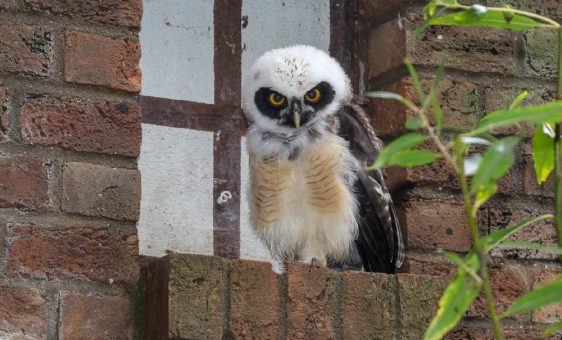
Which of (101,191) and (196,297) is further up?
(101,191)

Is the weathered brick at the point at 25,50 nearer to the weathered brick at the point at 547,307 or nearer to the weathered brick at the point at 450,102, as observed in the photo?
the weathered brick at the point at 450,102

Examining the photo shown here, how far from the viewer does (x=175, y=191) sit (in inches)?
94.6

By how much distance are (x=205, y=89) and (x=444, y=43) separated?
1.83 ft

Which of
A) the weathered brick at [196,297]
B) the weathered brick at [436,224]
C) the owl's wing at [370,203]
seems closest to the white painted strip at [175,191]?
the owl's wing at [370,203]

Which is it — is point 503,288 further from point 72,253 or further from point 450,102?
point 72,253

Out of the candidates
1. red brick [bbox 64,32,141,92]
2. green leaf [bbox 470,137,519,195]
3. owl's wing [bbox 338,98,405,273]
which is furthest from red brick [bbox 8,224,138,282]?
green leaf [bbox 470,137,519,195]

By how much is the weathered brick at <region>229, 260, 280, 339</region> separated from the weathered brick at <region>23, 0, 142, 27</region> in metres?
0.53

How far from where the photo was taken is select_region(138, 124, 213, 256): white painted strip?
237 cm

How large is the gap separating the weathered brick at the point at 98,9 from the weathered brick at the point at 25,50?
0.05 metres

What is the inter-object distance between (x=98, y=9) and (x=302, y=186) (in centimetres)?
70

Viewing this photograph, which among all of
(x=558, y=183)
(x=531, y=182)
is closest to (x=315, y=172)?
(x=531, y=182)

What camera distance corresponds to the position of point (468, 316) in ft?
7.22

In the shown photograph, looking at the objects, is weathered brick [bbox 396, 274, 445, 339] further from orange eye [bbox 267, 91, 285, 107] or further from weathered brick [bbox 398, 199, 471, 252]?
orange eye [bbox 267, 91, 285, 107]

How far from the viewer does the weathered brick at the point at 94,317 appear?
1.88m
